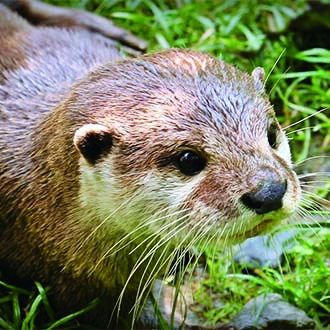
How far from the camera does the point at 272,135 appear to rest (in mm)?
2561

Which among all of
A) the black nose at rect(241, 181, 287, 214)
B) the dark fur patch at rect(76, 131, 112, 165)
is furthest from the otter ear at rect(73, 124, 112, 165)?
the black nose at rect(241, 181, 287, 214)

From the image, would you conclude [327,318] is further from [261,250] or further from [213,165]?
[213,165]

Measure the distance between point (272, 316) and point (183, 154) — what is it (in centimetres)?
76

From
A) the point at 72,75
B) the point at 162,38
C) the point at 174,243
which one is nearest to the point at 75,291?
the point at 174,243

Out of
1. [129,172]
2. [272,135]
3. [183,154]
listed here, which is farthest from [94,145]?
[272,135]

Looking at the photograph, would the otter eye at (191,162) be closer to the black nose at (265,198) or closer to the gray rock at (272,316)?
the black nose at (265,198)

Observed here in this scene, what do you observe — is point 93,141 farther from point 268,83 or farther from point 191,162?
point 268,83

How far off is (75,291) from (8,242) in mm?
291

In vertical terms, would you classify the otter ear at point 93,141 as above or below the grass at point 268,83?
above

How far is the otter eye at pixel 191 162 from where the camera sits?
242 centimetres

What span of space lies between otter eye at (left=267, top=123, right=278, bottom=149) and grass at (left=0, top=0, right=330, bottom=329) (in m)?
0.23

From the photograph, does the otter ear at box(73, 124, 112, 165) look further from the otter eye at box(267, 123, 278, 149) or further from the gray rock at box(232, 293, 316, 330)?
the gray rock at box(232, 293, 316, 330)

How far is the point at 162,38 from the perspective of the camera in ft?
13.6

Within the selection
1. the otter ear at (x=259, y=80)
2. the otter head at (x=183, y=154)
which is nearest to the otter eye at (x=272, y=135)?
the otter head at (x=183, y=154)
